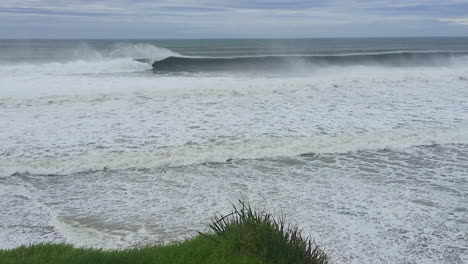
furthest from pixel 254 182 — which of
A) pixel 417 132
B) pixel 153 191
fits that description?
pixel 417 132

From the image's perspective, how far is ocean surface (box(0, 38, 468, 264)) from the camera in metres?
5.64

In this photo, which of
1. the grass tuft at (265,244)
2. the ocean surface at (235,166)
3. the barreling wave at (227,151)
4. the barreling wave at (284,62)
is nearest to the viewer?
the grass tuft at (265,244)

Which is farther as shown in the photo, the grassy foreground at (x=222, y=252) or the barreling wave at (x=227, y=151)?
the barreling wave at (x=227, y=151)

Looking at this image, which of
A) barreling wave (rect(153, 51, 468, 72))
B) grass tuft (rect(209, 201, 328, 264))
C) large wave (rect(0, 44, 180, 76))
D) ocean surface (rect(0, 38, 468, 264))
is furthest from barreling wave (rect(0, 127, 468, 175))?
barreling wave (rect(153, 51, 468, 72))

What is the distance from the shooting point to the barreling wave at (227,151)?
830 centimetres

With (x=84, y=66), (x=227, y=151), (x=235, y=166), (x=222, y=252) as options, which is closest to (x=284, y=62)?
(x=84, y=66)

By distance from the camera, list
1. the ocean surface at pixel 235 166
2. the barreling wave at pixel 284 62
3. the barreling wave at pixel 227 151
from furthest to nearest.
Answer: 1. the barreling wave at pixel 284 62
2. the barreling wave at pixel 227 151
3. the ocean surface at pixel 235 166

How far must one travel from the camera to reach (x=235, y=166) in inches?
330

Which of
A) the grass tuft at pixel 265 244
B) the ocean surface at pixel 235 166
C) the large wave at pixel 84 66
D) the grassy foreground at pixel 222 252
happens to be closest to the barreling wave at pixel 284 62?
the large wave at pixel 84 66

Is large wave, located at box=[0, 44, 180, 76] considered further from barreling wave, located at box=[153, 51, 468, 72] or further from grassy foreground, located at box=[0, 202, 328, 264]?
grassy foreground, located at box=[0, 202, 328, 264]

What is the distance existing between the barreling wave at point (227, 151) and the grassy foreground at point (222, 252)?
422 cm

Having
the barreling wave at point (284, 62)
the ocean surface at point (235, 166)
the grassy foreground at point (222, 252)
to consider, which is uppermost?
the barreling wave at point (284, 62)

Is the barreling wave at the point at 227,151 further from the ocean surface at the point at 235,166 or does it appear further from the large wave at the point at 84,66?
the large wave at the point at 84,66

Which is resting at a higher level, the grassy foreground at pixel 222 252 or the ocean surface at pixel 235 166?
the grassy foreground at pixel 222 252
